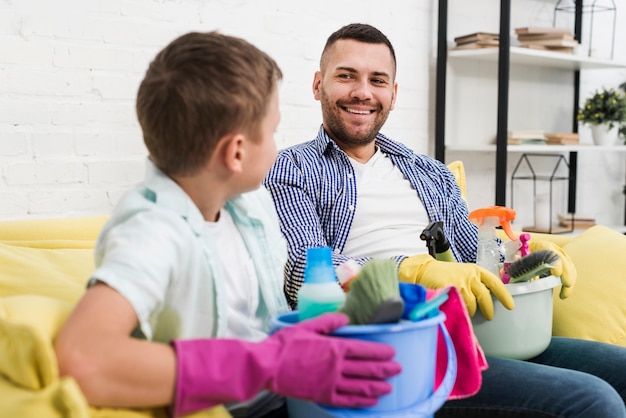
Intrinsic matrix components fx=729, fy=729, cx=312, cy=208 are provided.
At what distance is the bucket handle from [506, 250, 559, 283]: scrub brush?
1.38ft

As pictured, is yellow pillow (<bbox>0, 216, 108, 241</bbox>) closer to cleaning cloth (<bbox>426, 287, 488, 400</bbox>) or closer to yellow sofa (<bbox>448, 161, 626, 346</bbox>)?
cleaning cloth (<bbox>426, 287, 488, 400</bbox>)

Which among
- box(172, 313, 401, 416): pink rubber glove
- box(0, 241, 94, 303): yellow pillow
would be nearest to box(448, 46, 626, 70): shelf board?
box(0, 241, 94, 303): yellow pillow

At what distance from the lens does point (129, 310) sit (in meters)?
0.85

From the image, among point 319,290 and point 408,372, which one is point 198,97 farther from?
point 408,372

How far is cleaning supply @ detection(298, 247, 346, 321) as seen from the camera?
38.3 inches

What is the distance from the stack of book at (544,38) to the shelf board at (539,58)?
0.13 feet

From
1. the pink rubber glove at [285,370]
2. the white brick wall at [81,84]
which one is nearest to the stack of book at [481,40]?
the white brick wall at [81,84]

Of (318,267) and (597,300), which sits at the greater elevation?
(318,267)

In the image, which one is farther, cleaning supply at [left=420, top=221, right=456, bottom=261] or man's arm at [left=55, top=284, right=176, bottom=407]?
cleaning supply at [left=420, top=221, right=456, bottom=261]

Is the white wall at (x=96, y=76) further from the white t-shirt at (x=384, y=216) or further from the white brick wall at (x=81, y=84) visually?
the white t-shirt at (x=384, y=216)

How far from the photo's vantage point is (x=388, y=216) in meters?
1.85

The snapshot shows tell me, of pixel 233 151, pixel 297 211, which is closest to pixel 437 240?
pixel 297 211

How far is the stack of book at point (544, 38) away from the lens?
3246 mm

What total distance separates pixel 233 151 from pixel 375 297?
28cm
